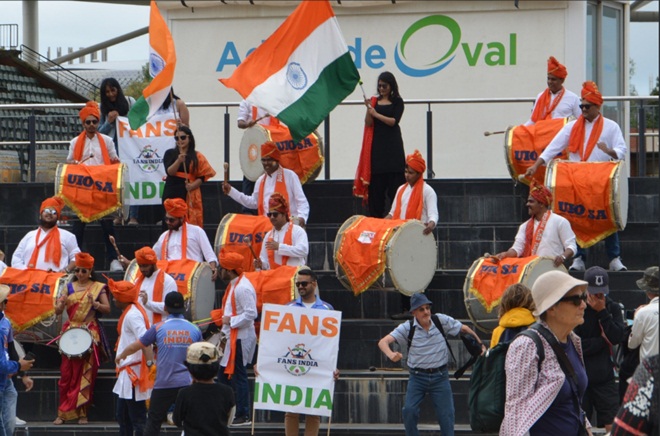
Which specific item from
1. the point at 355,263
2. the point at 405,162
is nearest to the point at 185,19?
the point at 405,162

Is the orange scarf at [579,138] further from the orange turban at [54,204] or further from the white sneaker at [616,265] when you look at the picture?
the orange turban at [54,204]

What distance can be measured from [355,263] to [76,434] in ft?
10.7

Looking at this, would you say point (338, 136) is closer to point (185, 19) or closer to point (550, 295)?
point (185, 19)

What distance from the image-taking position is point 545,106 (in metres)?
17.4

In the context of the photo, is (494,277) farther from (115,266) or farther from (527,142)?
(115,266)

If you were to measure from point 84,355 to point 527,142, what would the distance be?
5.68m

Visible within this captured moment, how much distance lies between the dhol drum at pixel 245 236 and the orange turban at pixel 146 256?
114cm

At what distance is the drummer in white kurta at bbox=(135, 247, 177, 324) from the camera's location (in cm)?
1462

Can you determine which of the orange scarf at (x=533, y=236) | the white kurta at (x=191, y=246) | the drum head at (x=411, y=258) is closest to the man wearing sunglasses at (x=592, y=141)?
the orange scarf at (x=533, y=236)

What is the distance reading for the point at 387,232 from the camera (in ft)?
49.4

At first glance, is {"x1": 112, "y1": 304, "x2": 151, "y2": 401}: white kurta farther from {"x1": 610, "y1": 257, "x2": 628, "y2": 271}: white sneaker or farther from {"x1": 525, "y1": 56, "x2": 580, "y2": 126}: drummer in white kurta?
{"x1": 525, "y1": 56, "x2": 580, "y2": 126}: drummer in white kurta

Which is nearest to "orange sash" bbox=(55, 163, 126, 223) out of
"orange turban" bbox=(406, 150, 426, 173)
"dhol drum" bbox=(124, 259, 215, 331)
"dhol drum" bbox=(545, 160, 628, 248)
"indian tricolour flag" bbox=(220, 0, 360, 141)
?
"dhol drum" bbox=(124, 259, 215, 331)

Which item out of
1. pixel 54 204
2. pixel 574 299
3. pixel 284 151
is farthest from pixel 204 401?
pixel 284 151

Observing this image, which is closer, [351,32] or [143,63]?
[351,32]
